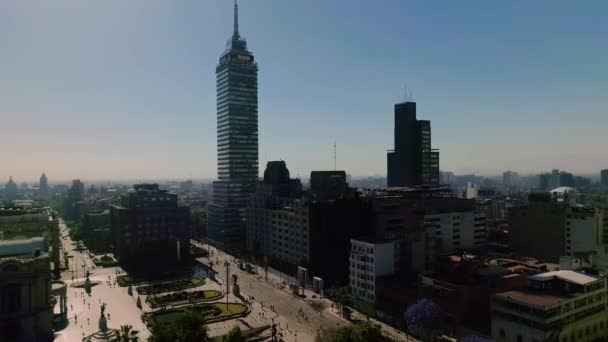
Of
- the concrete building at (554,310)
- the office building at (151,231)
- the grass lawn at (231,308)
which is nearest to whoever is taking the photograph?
the concrete building at (554,310)

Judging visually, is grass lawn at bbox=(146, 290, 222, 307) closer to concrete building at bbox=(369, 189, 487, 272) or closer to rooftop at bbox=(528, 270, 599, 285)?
concrete building at bbox=(369, 189, 487, 272)

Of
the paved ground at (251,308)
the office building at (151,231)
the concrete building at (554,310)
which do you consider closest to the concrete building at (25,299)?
the paved ground at (251,308)

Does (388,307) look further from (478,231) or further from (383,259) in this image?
(478,231)

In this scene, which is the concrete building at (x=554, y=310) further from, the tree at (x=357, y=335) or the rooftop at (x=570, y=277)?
the tree at (x=357, y=335)

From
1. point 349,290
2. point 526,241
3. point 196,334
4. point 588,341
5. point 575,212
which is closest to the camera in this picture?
point 196,334

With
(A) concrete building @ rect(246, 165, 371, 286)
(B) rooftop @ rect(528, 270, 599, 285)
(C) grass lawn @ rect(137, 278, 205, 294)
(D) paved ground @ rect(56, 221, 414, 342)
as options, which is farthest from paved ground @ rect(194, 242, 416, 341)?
(B) rooftop @ rect(528, 270, 599, 285)

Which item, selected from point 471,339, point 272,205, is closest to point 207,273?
point 272,205
